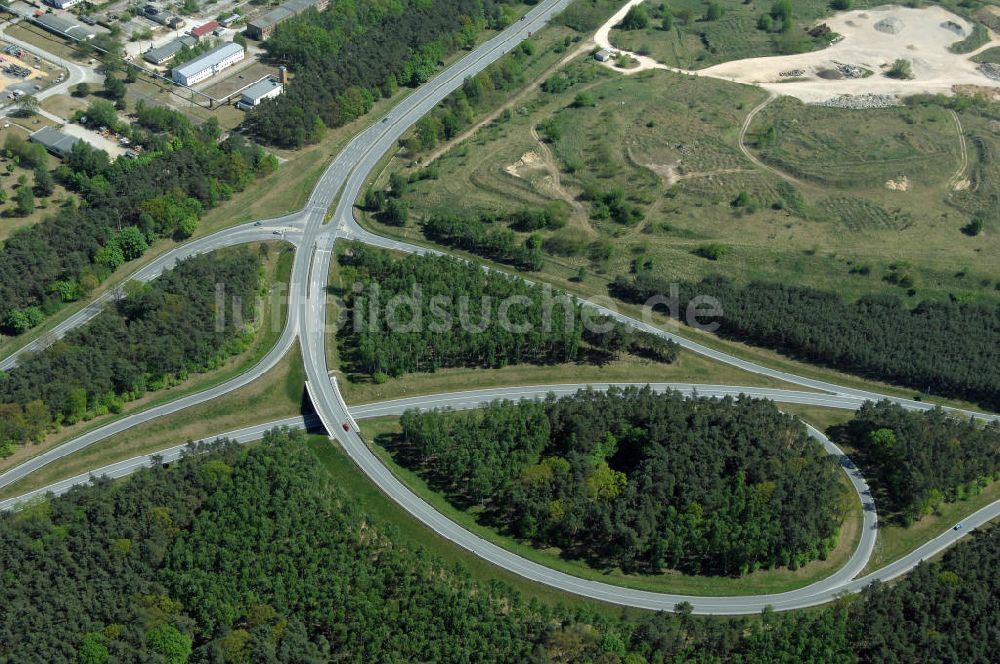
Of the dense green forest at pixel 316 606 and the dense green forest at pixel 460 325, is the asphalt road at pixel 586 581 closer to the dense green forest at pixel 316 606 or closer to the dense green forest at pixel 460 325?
the dense green forest at pixel 316 606

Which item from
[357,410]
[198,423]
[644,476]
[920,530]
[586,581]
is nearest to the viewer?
[586,581]

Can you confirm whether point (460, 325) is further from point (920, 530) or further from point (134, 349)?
point (920, 530)

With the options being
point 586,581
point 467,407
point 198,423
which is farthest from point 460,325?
point 586,581

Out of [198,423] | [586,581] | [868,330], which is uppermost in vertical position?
[198,423]

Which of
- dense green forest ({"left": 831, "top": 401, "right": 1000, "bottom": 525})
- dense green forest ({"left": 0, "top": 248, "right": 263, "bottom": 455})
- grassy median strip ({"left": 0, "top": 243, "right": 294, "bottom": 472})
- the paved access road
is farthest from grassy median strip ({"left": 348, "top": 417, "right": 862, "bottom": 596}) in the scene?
dense green forest ({"left": 0, "top": 248, "right": 263, "bottom": 455})

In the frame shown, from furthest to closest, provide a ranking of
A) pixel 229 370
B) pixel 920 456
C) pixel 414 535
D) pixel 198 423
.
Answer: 1. pixel 229 370
2. pixel 198 423
3. pixel 920 456
4. pixel 414 535
